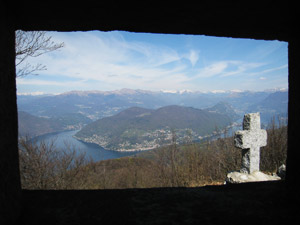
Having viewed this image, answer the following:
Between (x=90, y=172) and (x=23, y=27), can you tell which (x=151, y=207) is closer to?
(x=23, y=27)

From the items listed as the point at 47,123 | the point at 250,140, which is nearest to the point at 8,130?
the point at 250,140

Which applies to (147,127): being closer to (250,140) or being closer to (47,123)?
(47,123)

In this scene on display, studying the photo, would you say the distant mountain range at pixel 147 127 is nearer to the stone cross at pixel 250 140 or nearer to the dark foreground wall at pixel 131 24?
the stone cross at pixel 250 140

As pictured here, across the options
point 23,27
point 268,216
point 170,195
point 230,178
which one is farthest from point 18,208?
point 230,178

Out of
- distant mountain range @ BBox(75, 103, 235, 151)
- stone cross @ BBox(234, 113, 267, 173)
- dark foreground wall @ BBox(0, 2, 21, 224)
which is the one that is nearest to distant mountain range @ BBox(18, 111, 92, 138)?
distant mountain range @ BBox(75, 103, 235, 151)

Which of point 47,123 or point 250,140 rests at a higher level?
point 250,140

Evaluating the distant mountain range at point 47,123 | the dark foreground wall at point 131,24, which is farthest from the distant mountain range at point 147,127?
the dark foreground wall at point 131,24

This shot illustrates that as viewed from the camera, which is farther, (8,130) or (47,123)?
(47,123)
